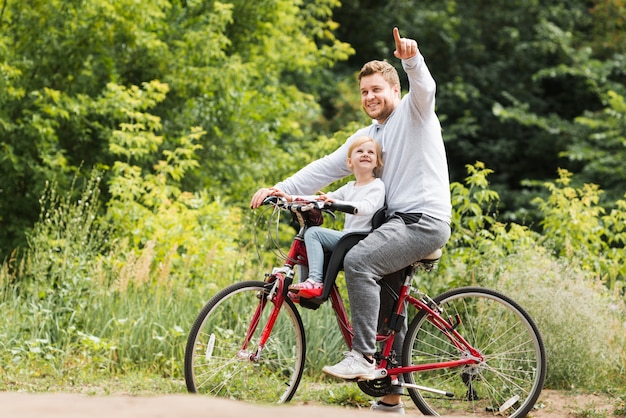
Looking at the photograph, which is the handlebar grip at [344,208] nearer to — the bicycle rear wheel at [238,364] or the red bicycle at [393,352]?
the red bicycle at [393,352]

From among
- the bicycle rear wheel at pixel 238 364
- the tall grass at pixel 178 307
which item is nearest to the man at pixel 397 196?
the bicycle rear wheel at pixel 238 364

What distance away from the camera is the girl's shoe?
4.27m

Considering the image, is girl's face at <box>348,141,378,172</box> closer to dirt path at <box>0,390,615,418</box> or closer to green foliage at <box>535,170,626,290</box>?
dirt path at <box>0,390,615,418</box>

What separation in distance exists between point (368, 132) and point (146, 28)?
7215mm

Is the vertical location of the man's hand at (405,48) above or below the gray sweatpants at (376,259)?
above

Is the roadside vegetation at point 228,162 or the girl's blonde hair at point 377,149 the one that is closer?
the girl's blonde hair at point 377,149

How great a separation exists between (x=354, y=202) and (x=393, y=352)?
0.83 metres

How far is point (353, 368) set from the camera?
420 centimetres

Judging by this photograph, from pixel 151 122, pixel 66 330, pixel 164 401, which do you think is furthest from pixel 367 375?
pixel 151 122

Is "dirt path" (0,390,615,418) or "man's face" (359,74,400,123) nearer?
"dirt path" (0,390,615,418)

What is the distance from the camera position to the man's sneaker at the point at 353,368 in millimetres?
4173

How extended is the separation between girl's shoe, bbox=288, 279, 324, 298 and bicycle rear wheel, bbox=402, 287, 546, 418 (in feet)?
1.95

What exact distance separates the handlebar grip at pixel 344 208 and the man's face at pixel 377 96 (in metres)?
0.59

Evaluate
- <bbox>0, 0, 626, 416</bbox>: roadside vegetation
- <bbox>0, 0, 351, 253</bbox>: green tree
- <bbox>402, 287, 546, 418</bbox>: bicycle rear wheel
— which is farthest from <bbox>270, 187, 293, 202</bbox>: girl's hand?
<bbox>0, 0, 351, 253</bbox>: green tree
